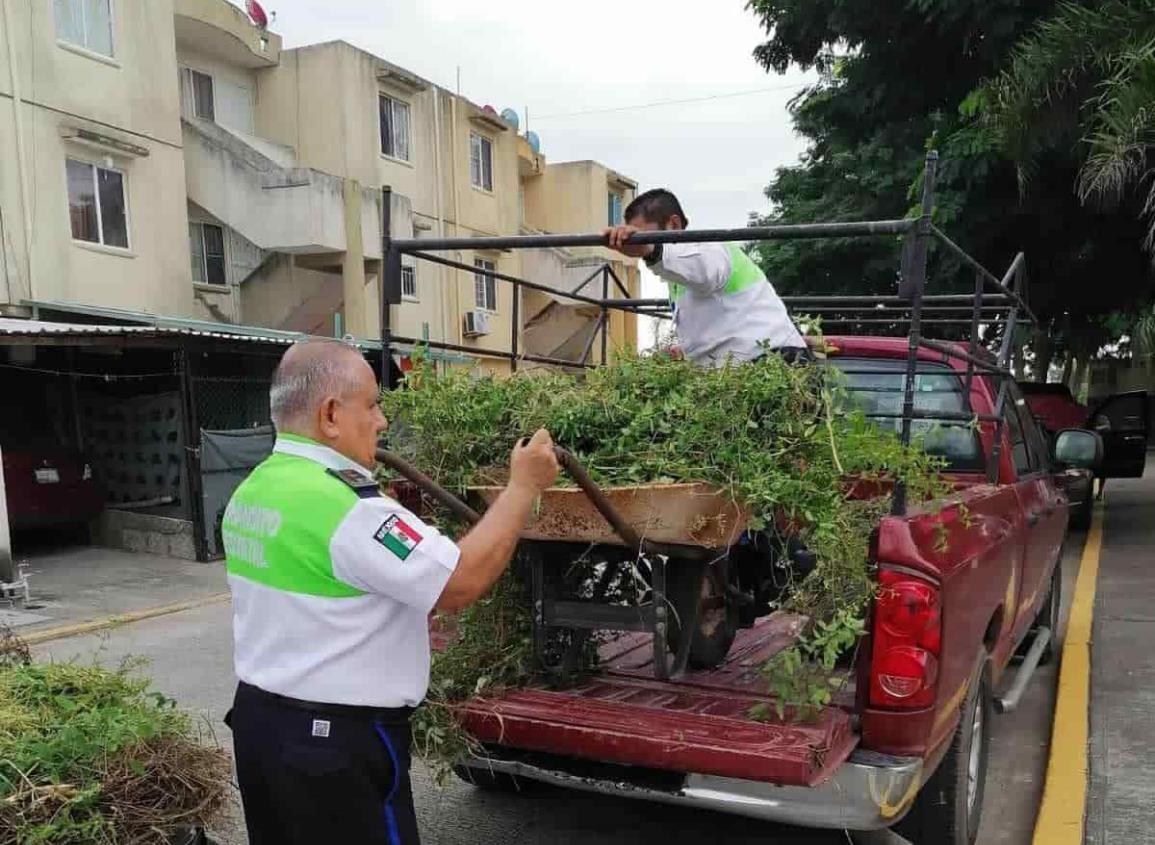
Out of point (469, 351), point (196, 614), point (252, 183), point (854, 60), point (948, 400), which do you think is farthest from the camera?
point (252, 183)

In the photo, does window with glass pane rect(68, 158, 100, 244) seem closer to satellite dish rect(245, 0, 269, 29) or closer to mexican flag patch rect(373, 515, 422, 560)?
satellite dish rect(245, 0, 269, 29)

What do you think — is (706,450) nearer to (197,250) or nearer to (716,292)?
(716,292)

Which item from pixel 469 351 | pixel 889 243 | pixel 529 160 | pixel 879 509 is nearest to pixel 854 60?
pixel 889 243

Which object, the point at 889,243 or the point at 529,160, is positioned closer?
the point at 889,243

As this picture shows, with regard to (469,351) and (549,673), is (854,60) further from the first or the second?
(549,673)

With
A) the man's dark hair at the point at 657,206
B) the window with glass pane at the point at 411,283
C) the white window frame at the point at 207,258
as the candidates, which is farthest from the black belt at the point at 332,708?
the window with glass pane at the point at 411,283

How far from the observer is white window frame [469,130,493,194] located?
2105 centimetres

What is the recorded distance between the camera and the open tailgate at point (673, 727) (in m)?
2.43

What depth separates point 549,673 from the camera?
3.13 metres

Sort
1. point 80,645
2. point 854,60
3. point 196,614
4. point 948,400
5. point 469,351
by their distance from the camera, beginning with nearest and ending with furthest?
point 469,351, point 948,400, point 80,645, point 196,614, point 854,60

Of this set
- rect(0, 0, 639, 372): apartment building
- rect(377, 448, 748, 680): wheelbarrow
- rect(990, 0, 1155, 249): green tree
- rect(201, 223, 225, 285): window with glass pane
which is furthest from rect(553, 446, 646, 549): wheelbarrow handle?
rect(201, 223, 225, 285): window with glass pane

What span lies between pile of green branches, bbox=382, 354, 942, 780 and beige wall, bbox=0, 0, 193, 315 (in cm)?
1075

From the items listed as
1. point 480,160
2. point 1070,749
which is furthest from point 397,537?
point 480,160

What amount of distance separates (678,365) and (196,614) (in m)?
6.27
